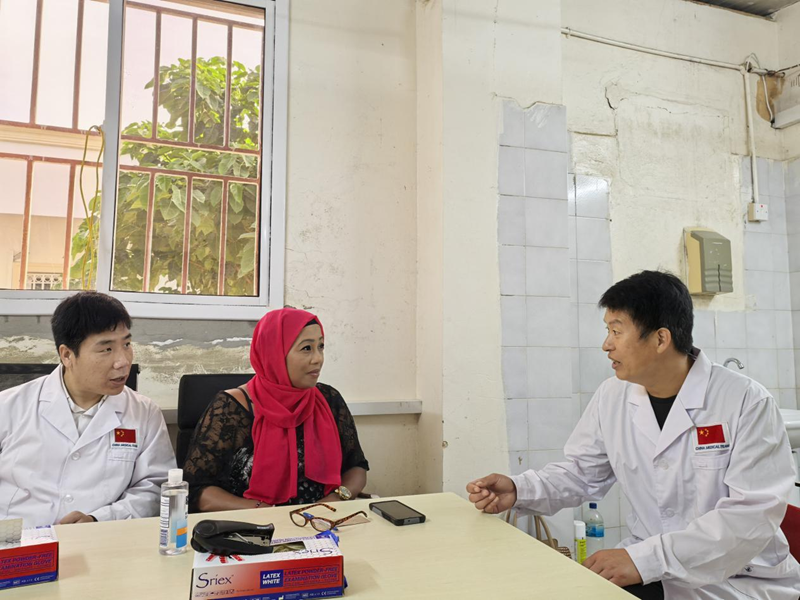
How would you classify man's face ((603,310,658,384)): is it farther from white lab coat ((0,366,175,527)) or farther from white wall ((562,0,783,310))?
white wall ((562,0,783,310))

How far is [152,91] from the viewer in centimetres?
274

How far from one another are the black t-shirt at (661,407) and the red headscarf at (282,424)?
1.07 metres

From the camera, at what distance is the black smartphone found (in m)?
1.46

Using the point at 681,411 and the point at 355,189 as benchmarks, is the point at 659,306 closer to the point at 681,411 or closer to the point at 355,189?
the point at 681,411

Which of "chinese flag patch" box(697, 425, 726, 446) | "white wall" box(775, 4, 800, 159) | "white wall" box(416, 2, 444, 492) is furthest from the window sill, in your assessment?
"white wall" box(775, 4, 800, 159)

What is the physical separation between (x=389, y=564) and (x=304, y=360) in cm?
106

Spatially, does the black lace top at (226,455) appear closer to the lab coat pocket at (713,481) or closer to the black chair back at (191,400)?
the black chair back at (191,400)

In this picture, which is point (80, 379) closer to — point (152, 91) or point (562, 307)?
point (152, 91)

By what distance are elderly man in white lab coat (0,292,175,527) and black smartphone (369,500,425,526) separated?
771mm

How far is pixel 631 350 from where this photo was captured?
1712 mm

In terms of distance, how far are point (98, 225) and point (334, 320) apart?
3.70 ft

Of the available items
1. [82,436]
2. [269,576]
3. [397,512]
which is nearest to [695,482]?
[397,512]

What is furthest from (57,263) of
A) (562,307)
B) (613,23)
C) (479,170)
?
(613,23)

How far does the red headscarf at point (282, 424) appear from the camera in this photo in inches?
79.3
